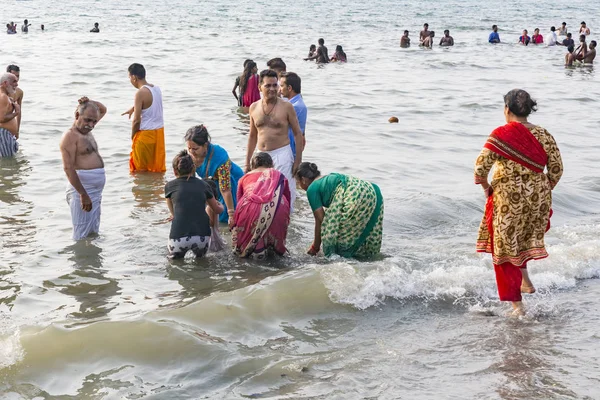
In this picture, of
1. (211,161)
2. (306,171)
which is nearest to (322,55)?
(211,161)

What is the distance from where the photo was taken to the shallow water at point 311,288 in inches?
187

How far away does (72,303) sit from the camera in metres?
6.07

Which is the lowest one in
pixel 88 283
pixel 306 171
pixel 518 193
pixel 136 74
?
pixel 88 283

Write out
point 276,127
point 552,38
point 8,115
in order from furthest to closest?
point 552,38 < point 8,115 < point 276,127

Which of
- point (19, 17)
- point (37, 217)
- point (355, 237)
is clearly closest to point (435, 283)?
point (355, 237)

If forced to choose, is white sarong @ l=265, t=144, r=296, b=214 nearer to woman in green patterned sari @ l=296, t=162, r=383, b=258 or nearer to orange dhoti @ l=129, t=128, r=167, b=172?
woman in green patterned sari @ l=296, t=162, r=383, b=258

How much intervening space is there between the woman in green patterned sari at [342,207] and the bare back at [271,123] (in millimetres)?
1224

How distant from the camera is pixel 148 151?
32.4ft

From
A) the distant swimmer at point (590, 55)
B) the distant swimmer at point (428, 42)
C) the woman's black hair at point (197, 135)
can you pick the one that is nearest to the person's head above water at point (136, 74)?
the woman's black hair at point (197, 135)

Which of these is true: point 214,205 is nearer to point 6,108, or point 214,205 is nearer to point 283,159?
point 283,159

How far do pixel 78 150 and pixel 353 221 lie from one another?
2.41m

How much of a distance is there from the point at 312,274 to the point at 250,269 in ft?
2.15

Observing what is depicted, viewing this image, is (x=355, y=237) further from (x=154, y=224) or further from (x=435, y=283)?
(x=154, y=224)

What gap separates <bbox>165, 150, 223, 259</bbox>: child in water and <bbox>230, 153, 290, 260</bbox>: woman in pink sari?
26cm
